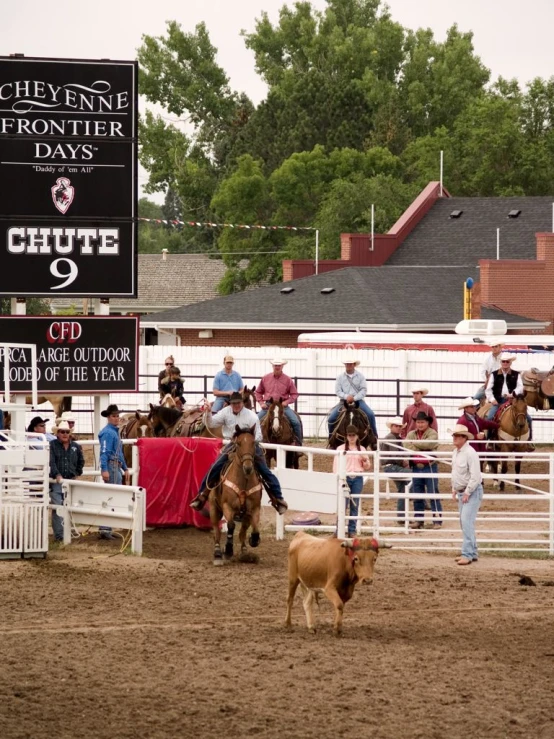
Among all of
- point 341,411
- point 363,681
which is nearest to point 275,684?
point 363,681

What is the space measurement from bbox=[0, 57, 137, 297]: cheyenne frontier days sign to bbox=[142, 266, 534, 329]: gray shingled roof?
66.4 ft

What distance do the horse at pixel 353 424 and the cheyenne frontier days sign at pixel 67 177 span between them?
15.7 ft

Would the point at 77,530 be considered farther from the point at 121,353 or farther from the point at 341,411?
the point at 341,411

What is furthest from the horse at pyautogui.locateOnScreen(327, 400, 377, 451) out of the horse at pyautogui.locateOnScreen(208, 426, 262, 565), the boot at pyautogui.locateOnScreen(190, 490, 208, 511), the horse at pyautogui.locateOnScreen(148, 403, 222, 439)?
the horse at pyautogui.locateOnScreen(208, 426, 262, 565)

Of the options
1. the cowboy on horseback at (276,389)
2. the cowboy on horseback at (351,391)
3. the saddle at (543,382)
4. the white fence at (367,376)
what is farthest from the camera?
the white fence at (367,376)

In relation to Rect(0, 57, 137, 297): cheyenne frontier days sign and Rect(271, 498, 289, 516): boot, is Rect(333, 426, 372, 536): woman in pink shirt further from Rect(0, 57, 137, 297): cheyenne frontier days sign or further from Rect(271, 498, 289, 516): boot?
Rect(0, 57, 137, 297): cheyenne frontier days sign

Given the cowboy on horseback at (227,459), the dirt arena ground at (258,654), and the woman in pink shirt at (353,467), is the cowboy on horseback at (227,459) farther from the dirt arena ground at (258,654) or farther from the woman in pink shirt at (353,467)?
the woman in pink shirt at (353,467)

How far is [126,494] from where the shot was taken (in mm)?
17828

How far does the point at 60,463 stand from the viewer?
18.6 meters

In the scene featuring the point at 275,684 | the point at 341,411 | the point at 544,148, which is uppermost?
the point at 544,148

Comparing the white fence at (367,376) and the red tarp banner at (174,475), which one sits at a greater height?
the white fence at (367,376)

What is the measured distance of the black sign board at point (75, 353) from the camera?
20.0m

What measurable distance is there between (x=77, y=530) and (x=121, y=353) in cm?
268

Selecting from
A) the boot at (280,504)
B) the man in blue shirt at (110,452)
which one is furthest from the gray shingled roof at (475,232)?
the boot at (280,504)
